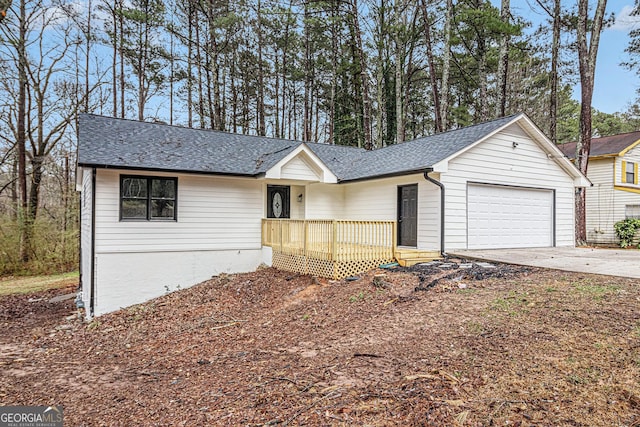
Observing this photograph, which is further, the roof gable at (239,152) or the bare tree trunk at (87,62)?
the bare tree trunk at (87,62)

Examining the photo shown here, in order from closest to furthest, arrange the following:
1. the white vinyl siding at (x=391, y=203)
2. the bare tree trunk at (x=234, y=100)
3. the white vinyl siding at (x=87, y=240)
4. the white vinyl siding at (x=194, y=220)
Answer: the white vinyl siding at (x=194, y=220)
the white vinyl siding at (x=87, y=240)
the white vinyl siding at (x=391, y=203)
the bare tree trunk at (x=234, y=100)

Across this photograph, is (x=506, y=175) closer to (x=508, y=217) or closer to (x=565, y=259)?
(x=508, y=217)

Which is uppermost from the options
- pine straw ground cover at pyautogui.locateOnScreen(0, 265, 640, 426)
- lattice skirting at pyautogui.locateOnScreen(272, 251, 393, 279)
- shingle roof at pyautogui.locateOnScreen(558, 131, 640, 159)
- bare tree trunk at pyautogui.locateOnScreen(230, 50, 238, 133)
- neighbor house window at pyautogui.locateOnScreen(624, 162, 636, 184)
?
bare tree trunk at pyautogui.locateOnScreen(230, 50, 238, 133)

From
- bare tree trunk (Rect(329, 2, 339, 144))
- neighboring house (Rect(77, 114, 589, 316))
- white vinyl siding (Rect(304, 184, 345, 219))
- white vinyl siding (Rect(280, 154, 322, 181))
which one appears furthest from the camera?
bare tree trunk (Rect(329, 2, 339, 144))

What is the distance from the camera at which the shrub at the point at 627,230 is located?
17.0m

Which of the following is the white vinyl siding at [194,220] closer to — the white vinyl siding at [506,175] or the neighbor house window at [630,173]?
the white vinyl siding at [506,175]

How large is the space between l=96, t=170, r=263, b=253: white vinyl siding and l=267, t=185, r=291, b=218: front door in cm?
55

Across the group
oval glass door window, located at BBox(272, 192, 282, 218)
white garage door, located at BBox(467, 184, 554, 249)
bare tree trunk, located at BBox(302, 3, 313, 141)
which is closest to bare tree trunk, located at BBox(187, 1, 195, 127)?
bare tree trunk, located at BBox(302, 3, 313, 141)

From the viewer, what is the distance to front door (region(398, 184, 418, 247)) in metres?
11.2

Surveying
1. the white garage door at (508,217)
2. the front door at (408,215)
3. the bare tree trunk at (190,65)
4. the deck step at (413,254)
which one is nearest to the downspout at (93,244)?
the deck step at (413,254)

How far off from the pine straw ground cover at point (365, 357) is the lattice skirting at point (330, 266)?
0.41m

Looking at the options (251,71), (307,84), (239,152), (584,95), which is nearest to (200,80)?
(251,71)

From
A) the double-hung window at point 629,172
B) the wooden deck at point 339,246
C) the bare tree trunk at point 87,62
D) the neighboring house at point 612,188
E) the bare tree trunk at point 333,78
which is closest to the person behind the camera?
the wooden deck at point 339,246

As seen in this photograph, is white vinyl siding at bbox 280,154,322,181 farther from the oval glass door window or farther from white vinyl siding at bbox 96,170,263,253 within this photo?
the oval glass door window
